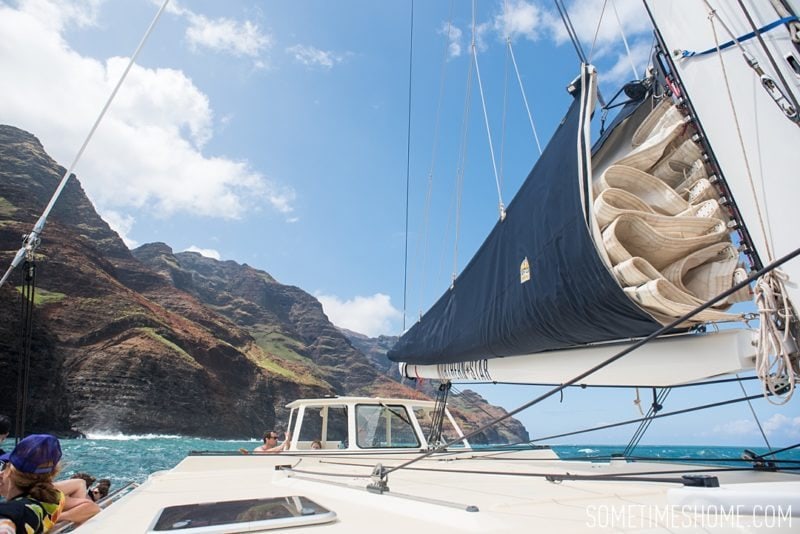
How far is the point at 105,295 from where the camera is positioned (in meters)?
73.8

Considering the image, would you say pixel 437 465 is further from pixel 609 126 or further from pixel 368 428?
pixel 609 126

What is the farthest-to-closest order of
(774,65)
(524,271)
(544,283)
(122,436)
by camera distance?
(122,436)
(524,271)
(544,283)
(774,65)

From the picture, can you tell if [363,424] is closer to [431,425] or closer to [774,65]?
[431,425]

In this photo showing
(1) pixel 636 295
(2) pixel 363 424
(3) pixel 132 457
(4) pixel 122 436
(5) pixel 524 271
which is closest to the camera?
(1) pixel 636 295

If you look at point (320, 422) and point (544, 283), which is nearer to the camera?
point (544, 283)

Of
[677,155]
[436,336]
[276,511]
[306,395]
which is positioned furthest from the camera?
[306,395]

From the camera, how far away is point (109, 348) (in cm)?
6469

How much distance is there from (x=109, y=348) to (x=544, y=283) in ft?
250

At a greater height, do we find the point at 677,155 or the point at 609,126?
the point at 609,126

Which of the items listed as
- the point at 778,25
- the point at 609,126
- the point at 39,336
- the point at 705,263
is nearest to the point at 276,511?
the point at 705,263

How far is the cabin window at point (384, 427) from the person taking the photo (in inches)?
259

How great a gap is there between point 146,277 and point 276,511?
130926 mm

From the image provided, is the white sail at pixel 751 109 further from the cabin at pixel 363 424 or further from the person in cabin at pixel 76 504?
the cabin at pixel 363 424

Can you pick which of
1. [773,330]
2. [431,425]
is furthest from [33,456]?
[431,425]
